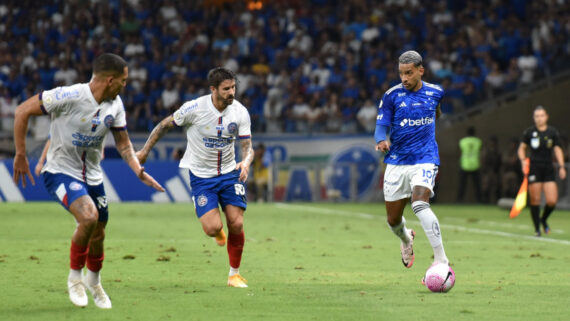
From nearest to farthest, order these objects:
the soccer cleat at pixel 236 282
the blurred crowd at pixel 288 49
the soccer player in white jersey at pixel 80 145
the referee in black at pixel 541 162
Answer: the soccer player in white jersey at pixel 80 145 → the soccer cleat at pixel 236 282 → the referee in black at pixel 541 162 → the blurred crowd at pixel 288 49

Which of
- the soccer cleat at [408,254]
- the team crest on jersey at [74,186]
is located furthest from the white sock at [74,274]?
the soccer cleat at [408,254]

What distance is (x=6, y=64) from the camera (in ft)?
107

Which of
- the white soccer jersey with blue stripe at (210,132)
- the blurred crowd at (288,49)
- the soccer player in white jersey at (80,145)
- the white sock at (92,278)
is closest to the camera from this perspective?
the soccer player in white jersey at (80,145)

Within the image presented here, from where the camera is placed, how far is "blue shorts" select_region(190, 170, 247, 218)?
Result: 1012 cm

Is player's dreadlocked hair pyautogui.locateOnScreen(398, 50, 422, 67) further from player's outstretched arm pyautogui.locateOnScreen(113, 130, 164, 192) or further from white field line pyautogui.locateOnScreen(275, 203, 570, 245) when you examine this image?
white field line pyautogui.locateOnScreen(275, 203, 570, 245)

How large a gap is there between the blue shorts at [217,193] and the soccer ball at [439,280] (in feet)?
7.07

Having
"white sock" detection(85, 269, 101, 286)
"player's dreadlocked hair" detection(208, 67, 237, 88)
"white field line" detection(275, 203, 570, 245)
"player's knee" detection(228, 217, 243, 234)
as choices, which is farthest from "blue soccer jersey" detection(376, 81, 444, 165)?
"white field line" detection(275, 203, 570, 245)

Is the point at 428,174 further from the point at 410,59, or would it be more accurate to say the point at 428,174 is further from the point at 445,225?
the point at 445,225

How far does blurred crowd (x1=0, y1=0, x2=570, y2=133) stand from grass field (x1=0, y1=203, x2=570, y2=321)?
10.3m

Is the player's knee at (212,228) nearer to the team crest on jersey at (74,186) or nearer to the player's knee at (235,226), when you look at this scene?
the player's knee at (235,226)

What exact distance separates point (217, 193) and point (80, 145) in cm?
248

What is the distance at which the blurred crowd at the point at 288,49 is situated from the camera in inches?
1206

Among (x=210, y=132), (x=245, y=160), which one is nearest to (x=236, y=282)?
(x=245, y=160)

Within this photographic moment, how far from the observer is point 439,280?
9.19 meters
